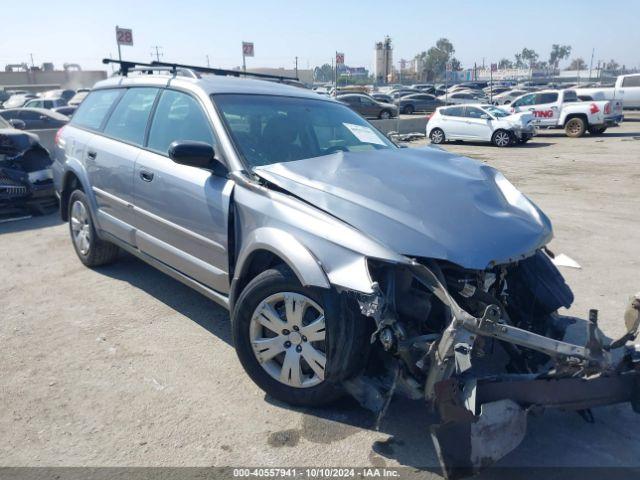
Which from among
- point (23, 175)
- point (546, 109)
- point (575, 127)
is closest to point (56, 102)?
point (23, 175)

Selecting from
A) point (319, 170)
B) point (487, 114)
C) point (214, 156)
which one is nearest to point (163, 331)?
point (214, 156)

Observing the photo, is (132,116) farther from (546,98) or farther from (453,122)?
(546,98)

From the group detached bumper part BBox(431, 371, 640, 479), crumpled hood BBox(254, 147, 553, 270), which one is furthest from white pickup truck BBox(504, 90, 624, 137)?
detached bumper part BBox(431, 371, 640, 479)

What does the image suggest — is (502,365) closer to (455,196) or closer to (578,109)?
(455,196)

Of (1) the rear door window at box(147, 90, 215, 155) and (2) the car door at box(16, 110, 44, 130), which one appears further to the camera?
(2) the car door at box(16, 110, 44, 130)

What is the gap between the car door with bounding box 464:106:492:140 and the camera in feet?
61.6

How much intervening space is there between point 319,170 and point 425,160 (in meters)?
0.84

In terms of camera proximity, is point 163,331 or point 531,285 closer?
point 531,285

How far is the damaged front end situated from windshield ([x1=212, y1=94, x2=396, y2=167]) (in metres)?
1.39

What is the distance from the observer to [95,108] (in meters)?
5.48

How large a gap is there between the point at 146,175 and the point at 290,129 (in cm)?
117

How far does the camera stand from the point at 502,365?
3090mm

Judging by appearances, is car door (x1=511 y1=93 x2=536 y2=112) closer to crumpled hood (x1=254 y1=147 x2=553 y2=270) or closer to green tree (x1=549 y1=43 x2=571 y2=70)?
crumpled hood (x1=254 y1=147 x2=553 y2=270)

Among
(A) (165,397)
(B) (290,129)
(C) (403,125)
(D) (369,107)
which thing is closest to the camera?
(A) (165,397)
